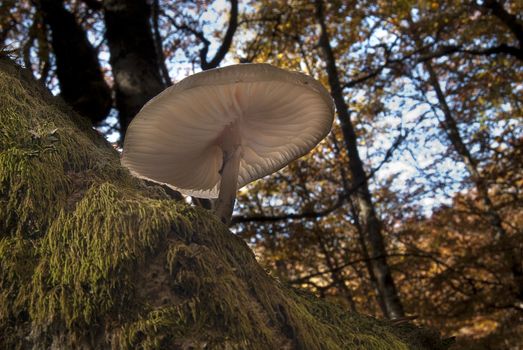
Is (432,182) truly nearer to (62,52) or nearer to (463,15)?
(463,15)

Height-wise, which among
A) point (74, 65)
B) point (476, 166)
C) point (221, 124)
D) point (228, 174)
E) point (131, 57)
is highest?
point (74, 65)

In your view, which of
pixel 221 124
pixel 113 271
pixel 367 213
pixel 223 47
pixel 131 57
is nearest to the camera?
pixel 113 271

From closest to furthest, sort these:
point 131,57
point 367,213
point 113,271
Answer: point 113,271
point 131,57
point 367,213

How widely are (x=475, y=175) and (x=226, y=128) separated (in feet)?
26.7

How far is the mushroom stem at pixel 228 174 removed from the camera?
181cm

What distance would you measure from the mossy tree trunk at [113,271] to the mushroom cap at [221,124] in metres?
0.34

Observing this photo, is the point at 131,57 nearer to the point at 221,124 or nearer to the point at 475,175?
the point at 221,124

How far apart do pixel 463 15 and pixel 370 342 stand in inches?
260

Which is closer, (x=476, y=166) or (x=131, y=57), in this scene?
(x=131, y=57)

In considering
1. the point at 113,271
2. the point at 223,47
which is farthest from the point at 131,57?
the point at 113,271

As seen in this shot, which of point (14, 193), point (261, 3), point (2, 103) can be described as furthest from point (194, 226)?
point (261, 3)

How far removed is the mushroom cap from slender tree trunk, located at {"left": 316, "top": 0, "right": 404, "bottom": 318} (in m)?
2.54

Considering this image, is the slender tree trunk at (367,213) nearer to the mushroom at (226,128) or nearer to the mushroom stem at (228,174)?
the mushroom at (226,128)

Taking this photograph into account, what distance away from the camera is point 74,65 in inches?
171
